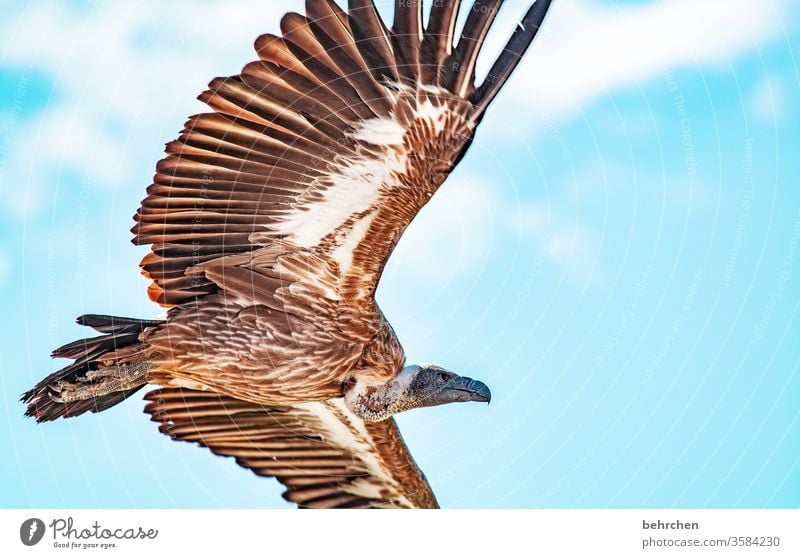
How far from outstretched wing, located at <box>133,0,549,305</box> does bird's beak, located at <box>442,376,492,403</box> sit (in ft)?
6.63

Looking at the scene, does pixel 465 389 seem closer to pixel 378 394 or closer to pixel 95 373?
pixel 378 394

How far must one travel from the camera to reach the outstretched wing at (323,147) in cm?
1249

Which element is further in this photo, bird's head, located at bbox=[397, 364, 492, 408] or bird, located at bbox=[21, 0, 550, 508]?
bird's head, located at bbox=[397, 364, 492, 408]

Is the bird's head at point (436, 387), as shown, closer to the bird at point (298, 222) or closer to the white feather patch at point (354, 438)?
the bird at point (298, 222)

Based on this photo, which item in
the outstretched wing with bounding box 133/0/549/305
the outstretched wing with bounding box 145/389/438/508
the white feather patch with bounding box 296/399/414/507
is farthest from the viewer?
the white feather patch with bounding box 296/399/414/507

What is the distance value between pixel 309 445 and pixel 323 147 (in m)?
5.42

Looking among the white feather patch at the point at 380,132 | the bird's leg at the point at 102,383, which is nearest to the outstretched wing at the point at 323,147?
the white feather patch at the point at 380,132

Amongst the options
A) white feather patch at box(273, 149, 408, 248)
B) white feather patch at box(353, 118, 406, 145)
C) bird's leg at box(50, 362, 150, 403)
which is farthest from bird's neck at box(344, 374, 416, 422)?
white feather patch at box(353, 118, 406, 145)

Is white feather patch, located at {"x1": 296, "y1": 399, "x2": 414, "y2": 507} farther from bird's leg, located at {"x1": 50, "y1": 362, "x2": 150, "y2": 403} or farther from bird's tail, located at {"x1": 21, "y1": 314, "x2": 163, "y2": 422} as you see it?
bird's tail, located at {"x1": 21, "y1": 314, "x2": 163, "y2": 422}

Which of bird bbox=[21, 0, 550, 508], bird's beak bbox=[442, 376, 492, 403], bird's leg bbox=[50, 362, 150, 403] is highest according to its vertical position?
bird bbox=[21, 0, 550, 508]

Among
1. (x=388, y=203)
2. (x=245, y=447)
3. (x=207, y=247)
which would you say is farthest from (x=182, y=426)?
(x=388, y=203)

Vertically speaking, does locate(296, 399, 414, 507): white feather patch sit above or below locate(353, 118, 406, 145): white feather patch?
below

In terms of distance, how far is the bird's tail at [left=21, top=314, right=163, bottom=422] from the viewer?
45.1 ft

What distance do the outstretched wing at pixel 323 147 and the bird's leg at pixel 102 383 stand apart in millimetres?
1001
